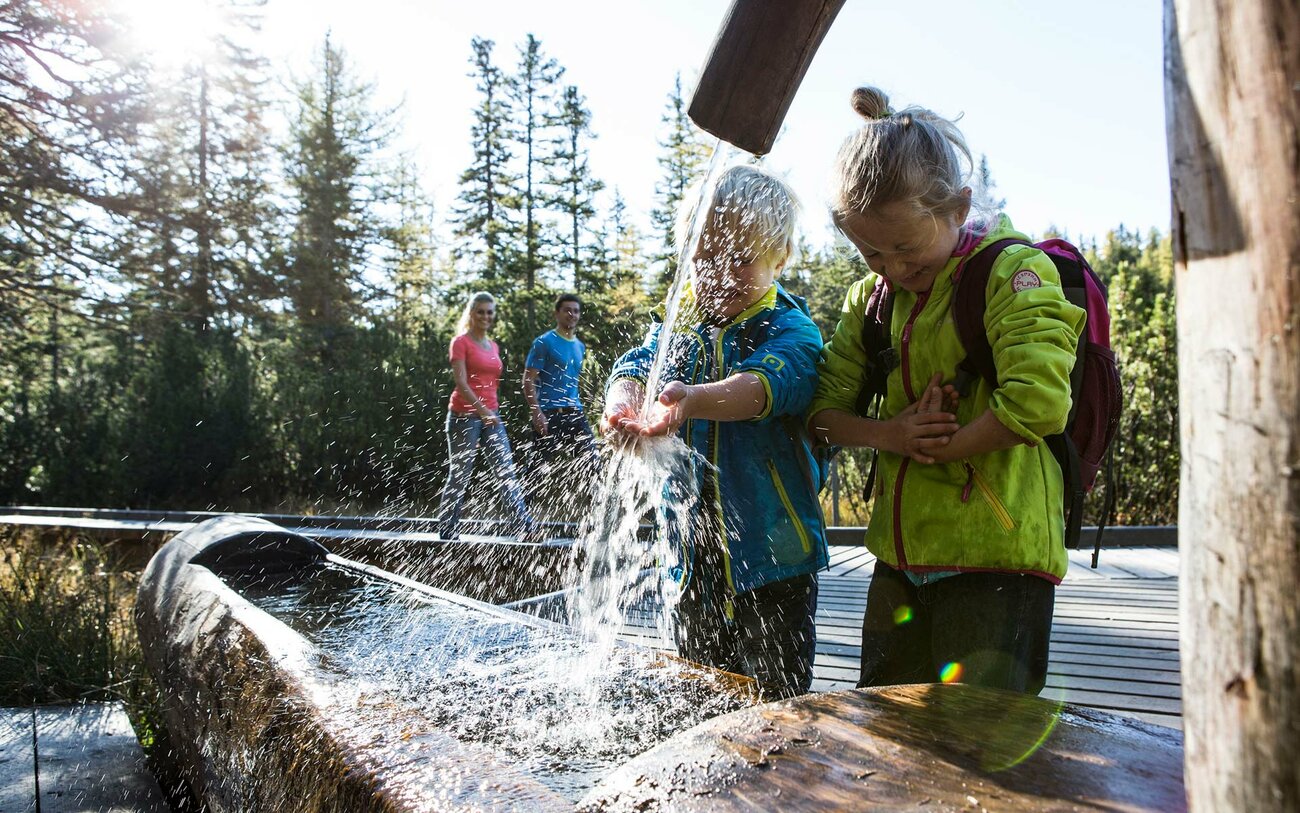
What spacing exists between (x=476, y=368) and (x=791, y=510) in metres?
5.29

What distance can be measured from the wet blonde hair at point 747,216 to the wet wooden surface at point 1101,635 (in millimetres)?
1134

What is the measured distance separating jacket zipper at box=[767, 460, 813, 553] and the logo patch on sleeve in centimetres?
82

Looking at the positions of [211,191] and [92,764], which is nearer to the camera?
[92,764]

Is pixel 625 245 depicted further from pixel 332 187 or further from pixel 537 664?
pixel 537 664

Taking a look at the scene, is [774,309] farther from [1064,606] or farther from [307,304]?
[307,304]

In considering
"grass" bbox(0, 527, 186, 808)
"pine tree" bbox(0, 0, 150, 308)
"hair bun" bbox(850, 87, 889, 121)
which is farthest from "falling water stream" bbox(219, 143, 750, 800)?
"pine tree" bbox(0, 0, 150, 308)

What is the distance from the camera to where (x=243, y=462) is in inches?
571

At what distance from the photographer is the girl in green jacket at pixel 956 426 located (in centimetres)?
182

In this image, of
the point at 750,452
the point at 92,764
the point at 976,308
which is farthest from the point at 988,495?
the point at 92,764

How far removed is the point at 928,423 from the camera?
197cm

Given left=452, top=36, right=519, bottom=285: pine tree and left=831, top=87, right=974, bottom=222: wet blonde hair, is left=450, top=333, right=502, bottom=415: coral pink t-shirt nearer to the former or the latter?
left=831, top=87, right=974, bottom=222: wet blonde hair

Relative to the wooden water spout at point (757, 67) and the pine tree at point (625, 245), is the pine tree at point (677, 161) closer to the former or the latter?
the pine tree at point (625, 245)

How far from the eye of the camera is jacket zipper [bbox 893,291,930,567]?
80.8 inches

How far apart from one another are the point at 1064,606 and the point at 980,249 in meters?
3.30
